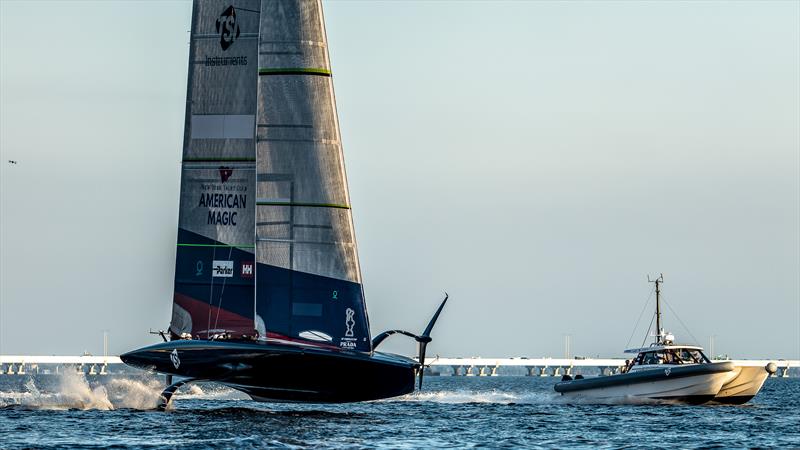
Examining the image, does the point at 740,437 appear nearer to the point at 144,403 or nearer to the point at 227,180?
the point at 227,180

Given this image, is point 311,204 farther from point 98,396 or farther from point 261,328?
point 98,396

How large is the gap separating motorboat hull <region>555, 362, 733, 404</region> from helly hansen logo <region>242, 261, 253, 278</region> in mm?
21359

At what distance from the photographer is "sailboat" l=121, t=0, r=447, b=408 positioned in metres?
45.4

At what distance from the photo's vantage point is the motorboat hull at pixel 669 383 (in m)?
58.4

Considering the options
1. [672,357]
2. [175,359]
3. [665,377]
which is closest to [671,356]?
[672,357]

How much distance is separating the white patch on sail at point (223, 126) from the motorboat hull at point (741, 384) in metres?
24.7

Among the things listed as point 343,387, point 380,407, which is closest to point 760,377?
point 380,407

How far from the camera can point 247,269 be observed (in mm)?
45750

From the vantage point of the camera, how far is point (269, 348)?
4409 cm

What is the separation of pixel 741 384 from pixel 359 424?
21137mm

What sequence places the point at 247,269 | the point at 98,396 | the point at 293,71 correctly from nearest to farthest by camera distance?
the point at 247,269 < the point at 293,71 < the point at 98,396

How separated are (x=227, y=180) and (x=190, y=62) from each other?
4.17 metres

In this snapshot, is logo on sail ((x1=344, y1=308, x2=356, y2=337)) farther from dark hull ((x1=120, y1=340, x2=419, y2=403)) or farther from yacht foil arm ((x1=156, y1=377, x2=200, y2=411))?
yacht foil arm ((x1=156, y1=377, x2=200, y2=411))

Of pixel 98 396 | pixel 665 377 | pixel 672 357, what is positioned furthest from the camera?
pixel 672 357
